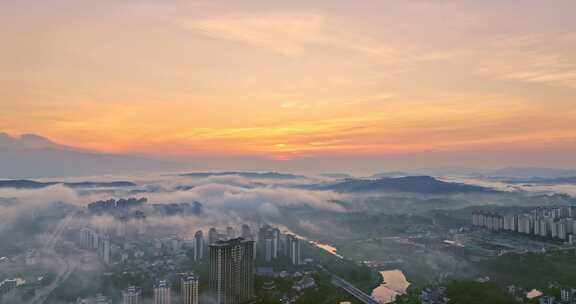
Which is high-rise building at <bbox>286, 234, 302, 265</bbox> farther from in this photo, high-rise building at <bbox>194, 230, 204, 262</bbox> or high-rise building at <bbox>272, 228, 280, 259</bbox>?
high-rise building at <bbox>194, 230, 204, 262</bbox>

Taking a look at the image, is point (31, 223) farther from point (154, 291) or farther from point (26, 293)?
point (154, 291)

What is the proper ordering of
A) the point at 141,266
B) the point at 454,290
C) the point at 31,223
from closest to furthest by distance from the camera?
the point at 454,290 < the point at 141,266 < the point at 31,223

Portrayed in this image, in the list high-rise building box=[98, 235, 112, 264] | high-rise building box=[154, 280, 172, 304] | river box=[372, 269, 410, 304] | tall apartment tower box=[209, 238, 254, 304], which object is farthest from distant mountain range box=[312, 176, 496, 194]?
high-rise building box=[154, 280, 172, 304]

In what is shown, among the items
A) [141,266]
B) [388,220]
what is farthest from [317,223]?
[141,266]

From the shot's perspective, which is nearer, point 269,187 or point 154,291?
point 154,291

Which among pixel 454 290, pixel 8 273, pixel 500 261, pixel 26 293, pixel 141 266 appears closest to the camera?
pixel 26 293

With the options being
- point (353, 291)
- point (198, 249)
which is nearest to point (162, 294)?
point (198, 249)

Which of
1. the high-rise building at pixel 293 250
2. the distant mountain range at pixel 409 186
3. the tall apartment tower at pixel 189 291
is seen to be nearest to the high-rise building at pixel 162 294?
the tall apartment tower at pixel 189 291
